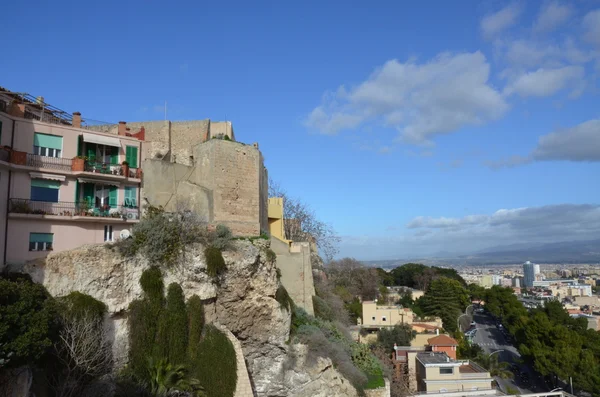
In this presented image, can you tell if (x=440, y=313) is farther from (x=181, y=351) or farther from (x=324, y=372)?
(x=181, y=351)

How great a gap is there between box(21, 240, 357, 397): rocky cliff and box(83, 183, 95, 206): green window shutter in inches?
103

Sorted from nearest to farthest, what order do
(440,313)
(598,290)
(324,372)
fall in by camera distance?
(324,372) < (440,313) < (598,290)

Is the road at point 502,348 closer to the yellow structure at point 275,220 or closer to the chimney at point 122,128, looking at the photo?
the yellow structure at point 275,220

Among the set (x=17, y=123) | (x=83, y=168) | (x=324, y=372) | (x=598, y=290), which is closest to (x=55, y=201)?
(x=83, y=168)

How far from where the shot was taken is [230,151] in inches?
862

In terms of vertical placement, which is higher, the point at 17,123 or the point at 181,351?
the point at 17,123

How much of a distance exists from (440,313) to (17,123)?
157ft

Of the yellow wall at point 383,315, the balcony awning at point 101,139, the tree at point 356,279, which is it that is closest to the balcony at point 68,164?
the balcony awning at point 101,139

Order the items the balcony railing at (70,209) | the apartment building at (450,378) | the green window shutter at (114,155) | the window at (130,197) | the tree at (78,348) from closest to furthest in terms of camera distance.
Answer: the tree at (78,348) < the balcony railing at (70,209) < the window at (130,197) < the green window shutter at (114,155) < the apartment building at (450,378)

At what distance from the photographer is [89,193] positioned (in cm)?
1858

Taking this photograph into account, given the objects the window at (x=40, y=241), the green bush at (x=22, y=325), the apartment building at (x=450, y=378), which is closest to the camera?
the green bush at (x=22, y=325)

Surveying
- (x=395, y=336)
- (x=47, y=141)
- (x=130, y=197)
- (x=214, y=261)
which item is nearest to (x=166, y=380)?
(x=214, y=261)

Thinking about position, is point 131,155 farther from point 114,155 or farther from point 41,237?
point 41,237

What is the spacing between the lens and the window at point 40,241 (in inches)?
654
